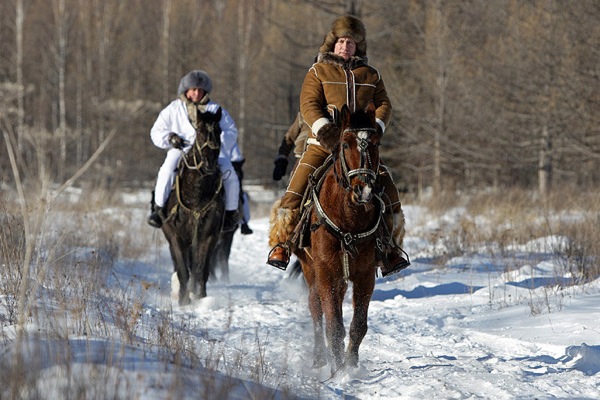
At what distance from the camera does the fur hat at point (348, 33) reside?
6.42 meters

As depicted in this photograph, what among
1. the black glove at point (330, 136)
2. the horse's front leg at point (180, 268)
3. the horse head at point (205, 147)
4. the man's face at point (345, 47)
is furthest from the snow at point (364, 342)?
the man's face at point (345, 47)

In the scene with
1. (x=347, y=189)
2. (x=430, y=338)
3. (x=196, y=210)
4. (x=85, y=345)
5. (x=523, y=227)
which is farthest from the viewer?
(x=523, y=227)

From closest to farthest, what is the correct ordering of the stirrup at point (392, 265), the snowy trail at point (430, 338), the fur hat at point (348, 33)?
the snowy trail at point (430, 338) < the stirrup at point (392, 265) < the fur hat at point (348, 33)

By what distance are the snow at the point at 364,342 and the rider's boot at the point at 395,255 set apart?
26.1 inches

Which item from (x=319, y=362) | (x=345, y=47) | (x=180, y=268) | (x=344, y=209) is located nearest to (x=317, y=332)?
(x=319, y=362)

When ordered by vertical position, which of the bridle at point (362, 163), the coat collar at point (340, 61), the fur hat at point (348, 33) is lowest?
the bridle at point (362, 163)

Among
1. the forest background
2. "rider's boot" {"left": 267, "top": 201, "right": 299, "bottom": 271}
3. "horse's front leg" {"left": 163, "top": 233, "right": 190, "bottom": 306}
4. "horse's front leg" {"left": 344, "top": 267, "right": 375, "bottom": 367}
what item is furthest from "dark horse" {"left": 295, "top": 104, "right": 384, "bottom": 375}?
"horse's front leg" {"left": 163, "top": 233, "right": 190, "bottom": 306}

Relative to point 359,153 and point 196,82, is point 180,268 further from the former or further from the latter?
point 359,153

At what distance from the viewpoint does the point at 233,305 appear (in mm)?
8312

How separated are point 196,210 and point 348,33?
338 centimetres

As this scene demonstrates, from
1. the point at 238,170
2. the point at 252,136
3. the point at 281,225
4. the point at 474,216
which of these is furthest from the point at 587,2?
the point at 252,136

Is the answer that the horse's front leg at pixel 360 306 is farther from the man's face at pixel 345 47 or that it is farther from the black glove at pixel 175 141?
the black glove at pixel 175 141

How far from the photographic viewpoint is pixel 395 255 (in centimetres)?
593

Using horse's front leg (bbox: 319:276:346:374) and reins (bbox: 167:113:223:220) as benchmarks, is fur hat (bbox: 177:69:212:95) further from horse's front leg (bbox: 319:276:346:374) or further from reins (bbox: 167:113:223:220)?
horse's front leg (bbox: 319:276:346:374)
